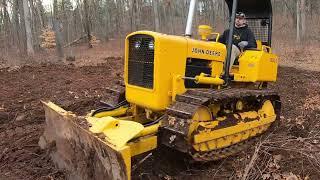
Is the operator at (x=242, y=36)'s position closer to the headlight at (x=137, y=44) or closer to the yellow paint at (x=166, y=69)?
the yellow paint at (x=166, y=69)

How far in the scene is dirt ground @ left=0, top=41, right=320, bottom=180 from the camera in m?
5.23

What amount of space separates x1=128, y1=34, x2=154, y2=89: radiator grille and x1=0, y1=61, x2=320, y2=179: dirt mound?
1.12m

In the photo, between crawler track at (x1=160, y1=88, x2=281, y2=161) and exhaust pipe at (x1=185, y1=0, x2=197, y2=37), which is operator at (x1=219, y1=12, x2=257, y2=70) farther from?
crawler track at (x1=160, y1=88, x2=281, y2=161)

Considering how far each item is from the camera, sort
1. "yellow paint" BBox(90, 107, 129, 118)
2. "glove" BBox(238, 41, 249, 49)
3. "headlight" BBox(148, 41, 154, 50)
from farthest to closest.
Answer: "glove" BBox(238, 41, 249, 49) → "yellow paint" BBox(90, 107, 129, 118) → "headlight" BBox(148, 41, 154, 50)

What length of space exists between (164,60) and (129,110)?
1.27 meters

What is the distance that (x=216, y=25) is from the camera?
35.6 meters

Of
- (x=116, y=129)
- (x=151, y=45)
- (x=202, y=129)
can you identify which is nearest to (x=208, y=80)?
(x=202, y=129)

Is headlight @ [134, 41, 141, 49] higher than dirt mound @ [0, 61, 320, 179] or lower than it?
higher

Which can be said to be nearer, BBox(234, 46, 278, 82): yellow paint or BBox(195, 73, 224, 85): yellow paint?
BBox(195, 73, 224, 85): yellow paint

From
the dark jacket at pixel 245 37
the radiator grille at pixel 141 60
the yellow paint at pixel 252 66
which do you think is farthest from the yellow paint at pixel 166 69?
the dark jacket at pixel 245 37

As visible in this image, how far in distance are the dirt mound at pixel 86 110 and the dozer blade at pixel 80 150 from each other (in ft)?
0.86

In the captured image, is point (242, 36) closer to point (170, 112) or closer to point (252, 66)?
point (252, 66)

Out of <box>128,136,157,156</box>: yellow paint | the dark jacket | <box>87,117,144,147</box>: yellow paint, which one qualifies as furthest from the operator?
<box>87,117,144,147</box>: yellow paint

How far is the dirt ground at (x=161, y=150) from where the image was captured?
5.23m
